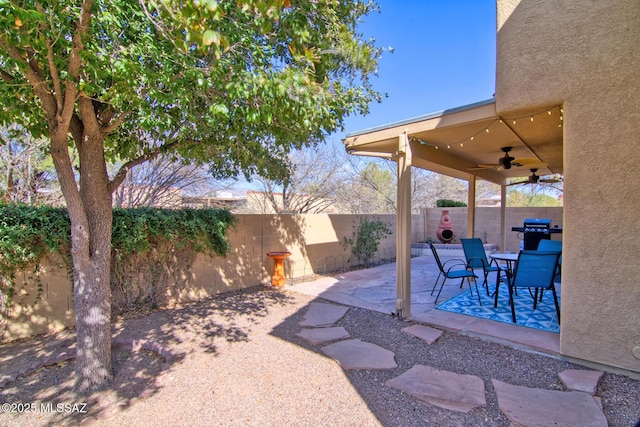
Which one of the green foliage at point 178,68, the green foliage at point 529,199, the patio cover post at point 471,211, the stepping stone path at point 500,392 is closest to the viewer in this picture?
the green foliage at point 178,68

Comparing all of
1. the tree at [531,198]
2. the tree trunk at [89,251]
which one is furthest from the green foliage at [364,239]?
the tree at [531,198]

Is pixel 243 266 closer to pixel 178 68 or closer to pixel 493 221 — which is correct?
pixel 178 68

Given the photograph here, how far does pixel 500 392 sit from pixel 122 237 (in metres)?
4.49

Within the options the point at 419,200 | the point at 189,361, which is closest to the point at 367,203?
the point at 419,200

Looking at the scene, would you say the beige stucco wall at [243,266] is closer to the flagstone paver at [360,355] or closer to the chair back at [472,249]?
the flagstone paver at [360,355]

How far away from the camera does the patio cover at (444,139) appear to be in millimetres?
3754

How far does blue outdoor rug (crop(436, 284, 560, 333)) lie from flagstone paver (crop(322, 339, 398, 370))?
1770 millimetres

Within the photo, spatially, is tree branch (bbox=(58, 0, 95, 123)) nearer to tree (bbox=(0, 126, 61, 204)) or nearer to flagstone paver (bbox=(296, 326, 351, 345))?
flagstone paver (bbox=(296, 326, 351, 345))

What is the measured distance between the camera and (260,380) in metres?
2.79

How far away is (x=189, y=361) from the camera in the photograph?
10.4 feet

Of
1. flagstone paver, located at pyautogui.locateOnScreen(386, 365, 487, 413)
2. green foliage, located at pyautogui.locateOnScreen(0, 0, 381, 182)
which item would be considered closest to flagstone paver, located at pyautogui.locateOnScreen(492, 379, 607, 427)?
flagstone paver, located at pyautogui.locateOnScreen(386, 365, 487, 413)

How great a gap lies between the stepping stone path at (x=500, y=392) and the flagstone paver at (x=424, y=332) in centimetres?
56

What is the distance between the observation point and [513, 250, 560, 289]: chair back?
398 centimetres

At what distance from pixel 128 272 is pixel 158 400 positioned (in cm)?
261
